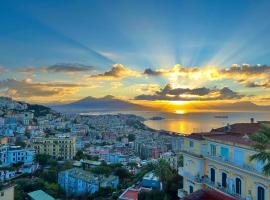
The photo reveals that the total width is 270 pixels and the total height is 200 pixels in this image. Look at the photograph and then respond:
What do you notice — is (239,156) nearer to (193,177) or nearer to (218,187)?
(218,187)

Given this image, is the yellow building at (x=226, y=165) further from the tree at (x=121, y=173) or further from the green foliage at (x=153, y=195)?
the tree at (x=121, y=173)

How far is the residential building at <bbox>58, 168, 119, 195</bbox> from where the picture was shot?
39728 mm

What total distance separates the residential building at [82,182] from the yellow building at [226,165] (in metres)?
22.9

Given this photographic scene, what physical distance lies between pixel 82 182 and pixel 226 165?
98.7 feet

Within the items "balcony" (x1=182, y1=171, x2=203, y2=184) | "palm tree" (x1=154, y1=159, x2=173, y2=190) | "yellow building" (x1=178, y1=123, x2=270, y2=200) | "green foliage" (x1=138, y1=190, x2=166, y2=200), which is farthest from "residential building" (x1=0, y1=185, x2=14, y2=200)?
"palm tree" (x1=154, y1=159, x2=173, y2=190)

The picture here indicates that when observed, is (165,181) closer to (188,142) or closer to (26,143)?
(188,142)

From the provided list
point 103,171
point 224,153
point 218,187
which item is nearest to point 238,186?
point 218,187

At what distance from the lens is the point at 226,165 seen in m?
14.4

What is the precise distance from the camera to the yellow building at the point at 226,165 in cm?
1275

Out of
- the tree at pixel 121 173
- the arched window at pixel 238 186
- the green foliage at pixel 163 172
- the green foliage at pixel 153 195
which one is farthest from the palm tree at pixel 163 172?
the tree at pixel 121 173

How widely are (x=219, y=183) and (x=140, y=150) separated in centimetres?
8543

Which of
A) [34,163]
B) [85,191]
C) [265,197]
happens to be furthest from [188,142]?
[34,163]

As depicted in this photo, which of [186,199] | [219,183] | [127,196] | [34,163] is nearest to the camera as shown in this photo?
[186,199]

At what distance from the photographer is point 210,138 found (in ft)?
51.1
